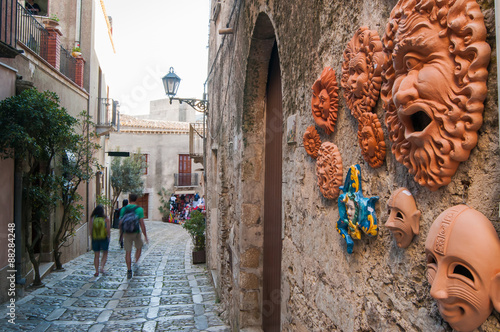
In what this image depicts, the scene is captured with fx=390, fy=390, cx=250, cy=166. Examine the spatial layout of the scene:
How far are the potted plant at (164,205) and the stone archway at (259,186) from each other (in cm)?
2208

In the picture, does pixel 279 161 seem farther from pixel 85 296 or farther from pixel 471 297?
pixel 85 296

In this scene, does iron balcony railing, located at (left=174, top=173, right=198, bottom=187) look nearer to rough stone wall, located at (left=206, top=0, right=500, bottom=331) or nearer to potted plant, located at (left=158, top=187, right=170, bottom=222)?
potted plant, located at (left=158, top=187, right=170, bottom=222)

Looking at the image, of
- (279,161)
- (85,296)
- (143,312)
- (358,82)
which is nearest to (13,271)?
(85,296)

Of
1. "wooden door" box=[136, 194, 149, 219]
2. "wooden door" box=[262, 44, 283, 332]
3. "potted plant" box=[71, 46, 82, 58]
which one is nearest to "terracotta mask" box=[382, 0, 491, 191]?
"wooden door" box=[262, 44, 283, 332]

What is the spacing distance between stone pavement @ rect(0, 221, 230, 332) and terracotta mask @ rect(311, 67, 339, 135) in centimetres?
371

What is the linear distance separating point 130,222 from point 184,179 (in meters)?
19.3

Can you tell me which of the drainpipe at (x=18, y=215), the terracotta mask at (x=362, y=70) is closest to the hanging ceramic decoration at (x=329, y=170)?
the terracotta mask at (x=362, y=70)

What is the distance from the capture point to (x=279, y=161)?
3.55m

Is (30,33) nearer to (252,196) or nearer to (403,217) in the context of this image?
(252,196)

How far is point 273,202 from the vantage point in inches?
148

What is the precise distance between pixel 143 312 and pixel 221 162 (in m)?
2.48

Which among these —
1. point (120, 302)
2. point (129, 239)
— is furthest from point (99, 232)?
point (120, 302)

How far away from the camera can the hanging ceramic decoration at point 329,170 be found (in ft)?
5.65

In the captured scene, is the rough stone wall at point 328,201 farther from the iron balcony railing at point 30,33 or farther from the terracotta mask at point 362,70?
the iron balcony railing at point 30,33
